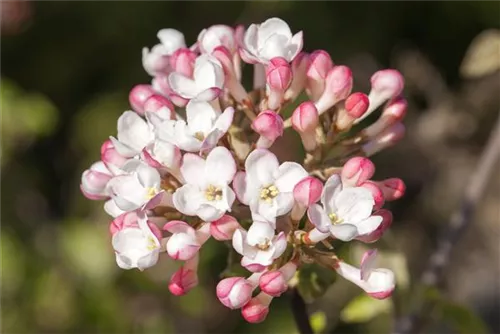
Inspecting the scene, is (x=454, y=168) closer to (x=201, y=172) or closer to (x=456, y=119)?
(x=456, y=119)

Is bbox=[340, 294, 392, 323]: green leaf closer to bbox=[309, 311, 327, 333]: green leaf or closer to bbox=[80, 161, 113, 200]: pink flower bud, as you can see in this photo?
bbox=[309, 311, 327, 333]: green leaf

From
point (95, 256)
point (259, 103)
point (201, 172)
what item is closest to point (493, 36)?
point (259, 103)

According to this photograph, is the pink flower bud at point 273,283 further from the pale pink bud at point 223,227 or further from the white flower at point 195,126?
the white flower at point 195,126

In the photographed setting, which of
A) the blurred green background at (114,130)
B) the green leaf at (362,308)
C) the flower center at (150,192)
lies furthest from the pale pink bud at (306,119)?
the blurred green background at (114,130)

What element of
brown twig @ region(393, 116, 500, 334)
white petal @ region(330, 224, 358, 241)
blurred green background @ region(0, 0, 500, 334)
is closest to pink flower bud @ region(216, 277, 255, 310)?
white petal @ region(330, 224, 358, 241)

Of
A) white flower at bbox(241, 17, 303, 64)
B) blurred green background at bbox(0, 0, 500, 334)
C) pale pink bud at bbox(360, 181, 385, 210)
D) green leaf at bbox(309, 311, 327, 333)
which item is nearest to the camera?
pale pink bud at bbox(360, 181, 385, 210)

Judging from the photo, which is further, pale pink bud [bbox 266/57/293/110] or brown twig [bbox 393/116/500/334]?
brown twig [bbox 393/116/500/334]

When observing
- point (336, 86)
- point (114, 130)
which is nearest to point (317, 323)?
point (336, 86)

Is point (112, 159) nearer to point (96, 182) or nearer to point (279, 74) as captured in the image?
point (96, 182)
